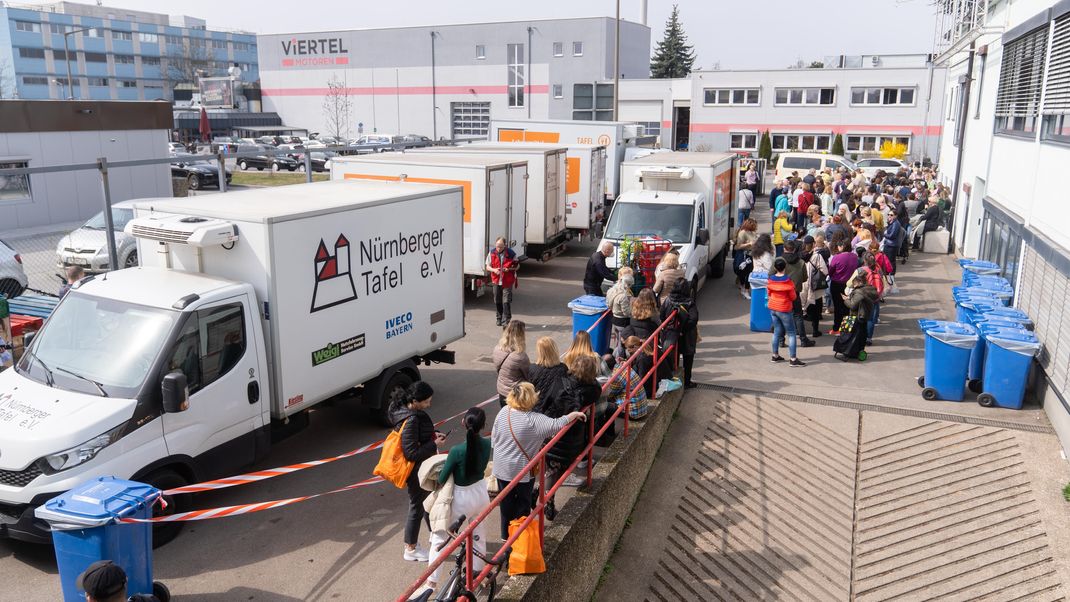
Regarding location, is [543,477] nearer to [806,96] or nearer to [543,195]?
[543,195]

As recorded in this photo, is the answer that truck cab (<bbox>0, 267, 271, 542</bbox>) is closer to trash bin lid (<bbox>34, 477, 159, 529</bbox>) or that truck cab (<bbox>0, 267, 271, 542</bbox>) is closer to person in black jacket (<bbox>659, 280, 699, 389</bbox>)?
trash bin lid (<bbox>34, 477, 159, 529</bbox>)

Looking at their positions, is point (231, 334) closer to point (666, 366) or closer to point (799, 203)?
point (666, 366)

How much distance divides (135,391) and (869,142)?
53948mm

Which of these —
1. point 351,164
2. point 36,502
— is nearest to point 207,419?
point 36,502

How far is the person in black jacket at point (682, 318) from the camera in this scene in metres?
10.7

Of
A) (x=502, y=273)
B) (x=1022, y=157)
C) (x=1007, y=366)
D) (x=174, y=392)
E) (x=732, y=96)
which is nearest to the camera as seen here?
(x=174, y=392)

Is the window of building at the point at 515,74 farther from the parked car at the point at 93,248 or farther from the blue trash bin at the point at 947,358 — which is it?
the blue trash bin at the point at 947,358

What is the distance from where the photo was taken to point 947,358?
10.6m

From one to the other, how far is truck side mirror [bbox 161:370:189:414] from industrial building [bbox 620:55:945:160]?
47012 millimetres

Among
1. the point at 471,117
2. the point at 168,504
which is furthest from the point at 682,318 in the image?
the point at 471,117

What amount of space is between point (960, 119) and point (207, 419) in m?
22.9

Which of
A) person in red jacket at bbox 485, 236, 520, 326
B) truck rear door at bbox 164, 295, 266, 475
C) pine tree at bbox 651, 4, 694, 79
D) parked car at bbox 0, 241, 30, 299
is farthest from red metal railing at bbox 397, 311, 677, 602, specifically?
pine tree at bbox 651, 4, 694, 79

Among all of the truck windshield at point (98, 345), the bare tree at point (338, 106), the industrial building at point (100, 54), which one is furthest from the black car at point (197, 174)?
the industrial building at point (100, 54)

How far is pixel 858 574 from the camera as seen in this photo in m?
8.05
